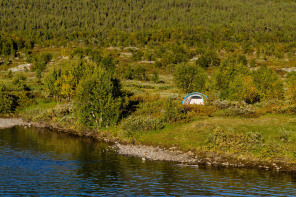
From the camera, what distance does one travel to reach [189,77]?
87938mm

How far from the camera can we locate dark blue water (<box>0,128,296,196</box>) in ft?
82.4

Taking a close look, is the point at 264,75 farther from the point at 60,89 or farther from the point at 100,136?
the point at 60,89

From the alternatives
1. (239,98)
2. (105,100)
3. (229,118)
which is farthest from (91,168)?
(239,98)

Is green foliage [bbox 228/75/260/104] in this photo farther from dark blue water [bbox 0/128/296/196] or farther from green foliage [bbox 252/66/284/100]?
dark blue water [bbox 0/128/296/196]

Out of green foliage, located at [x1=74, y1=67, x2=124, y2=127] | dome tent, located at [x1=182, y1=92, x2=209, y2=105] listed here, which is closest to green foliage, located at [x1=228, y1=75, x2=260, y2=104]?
dome tent, located at [x1=182, y1=92, x2=209, y2=105]

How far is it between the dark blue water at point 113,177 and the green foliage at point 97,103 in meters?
11.9

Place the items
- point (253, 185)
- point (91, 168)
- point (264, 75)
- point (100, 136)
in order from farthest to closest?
1. point (264, 75)
2. point (100, 136)
3. point (91, 168)
4. point (253, 185)

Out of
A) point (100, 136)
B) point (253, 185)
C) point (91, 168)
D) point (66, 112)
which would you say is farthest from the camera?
point (66, 112)

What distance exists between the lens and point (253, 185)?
27.3m

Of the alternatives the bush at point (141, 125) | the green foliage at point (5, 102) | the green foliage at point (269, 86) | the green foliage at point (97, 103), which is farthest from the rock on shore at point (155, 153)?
the green foliage at point (5, 102)

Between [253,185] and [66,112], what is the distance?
45.0m

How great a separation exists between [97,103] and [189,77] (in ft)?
141

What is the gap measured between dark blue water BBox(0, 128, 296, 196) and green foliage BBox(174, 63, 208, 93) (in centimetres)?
5138

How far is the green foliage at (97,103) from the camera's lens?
169ft
